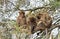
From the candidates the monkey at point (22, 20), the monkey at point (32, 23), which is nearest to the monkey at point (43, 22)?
the monkey at point (32, 23)

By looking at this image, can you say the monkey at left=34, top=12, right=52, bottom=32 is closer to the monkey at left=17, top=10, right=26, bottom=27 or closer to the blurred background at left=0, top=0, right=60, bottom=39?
the monkey at left=17, top=10, right=26, bottom=27

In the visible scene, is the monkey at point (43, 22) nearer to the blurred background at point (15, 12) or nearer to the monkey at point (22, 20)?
the monkey at point (22, 20)

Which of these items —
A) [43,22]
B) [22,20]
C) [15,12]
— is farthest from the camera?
[15,12]

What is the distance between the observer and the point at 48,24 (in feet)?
8.13

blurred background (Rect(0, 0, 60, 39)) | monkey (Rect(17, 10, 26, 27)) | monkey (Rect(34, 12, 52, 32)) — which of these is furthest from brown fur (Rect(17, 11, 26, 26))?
blurred background (Rect(0, 0, 60, 39))

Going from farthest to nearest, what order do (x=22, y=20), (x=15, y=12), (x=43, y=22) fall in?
(x=15, y=12), (x=22, y=20), (x=43, y=22)

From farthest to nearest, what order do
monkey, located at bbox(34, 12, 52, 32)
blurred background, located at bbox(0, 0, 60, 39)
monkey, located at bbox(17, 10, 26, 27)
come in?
blurred background, located at bbox(0, 0, 60, 39)
monkey, located at bbox(17, 10, 26, 27)
monkey, located at bbox(34, 12, 52, 32)

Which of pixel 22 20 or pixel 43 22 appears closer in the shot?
pixel 43 22

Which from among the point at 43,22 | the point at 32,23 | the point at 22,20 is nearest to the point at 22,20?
the point at 22,20

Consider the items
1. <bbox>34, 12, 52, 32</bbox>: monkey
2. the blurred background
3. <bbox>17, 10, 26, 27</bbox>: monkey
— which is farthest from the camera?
the blurred background

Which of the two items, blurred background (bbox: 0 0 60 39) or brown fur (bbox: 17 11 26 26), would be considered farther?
blurred background (bbox: 0 0 60 39)

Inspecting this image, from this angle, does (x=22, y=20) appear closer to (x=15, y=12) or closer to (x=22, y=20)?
(x=22, y=20)

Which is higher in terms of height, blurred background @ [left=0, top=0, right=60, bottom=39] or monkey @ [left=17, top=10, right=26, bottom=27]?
monkey @ [left=17, top=10, right=26, bottom=27]

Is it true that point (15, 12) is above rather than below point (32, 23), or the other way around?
below
